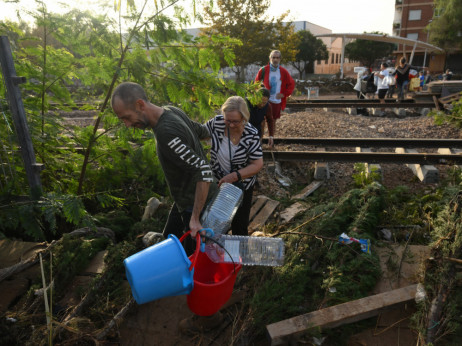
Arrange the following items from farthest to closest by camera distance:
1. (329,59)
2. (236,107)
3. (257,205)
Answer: (329,59)
(257,205)
(236,107)

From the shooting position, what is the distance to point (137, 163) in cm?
495

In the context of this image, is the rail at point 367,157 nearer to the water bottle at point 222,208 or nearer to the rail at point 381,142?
the rail at point 381,142

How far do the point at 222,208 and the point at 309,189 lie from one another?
131 inches

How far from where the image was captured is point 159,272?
2.04 meters

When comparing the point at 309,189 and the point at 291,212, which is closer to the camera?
the point at 291,212

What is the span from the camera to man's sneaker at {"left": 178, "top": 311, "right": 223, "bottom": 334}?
2826 mm

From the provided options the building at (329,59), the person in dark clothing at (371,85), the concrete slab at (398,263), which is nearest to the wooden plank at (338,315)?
the concrete slab at (398,263)

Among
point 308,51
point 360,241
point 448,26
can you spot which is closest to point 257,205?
point 360,241

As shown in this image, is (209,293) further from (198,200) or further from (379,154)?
(379,154)

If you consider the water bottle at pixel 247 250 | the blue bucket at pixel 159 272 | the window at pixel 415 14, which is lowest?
the water bottle at pixel 247 250

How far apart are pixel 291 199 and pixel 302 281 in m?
2.36

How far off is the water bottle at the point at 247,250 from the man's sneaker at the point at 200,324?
1.84 ft

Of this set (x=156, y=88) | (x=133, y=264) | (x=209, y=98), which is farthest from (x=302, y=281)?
(x=156, y=88)

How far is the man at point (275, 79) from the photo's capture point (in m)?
7.39
